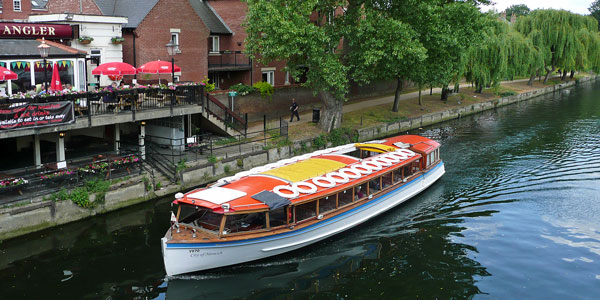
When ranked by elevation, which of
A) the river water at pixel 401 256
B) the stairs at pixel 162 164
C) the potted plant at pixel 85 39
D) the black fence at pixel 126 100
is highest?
the potted plant at pixel 85 39

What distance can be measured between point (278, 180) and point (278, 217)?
1.86m

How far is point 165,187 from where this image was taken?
2655cm

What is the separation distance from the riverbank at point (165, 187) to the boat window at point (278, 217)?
8136 millimetres

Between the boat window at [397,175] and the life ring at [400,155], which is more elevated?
the life ring at [400,155]

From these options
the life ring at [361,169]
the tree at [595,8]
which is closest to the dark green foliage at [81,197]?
the life ring at [361,169]

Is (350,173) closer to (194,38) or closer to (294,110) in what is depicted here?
(294,110)

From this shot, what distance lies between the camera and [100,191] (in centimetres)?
2378

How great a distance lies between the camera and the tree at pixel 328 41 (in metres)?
32.6

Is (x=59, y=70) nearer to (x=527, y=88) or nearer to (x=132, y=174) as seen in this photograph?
(x=132, y=174)

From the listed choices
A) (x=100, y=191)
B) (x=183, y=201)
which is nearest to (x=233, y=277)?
(x=183, y=201)

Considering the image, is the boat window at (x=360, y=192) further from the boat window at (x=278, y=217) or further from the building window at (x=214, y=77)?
the building window at (x=214, y=77)

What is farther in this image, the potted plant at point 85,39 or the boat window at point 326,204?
the potted plant at point 85,39

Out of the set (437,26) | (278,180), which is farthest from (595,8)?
(278,180)

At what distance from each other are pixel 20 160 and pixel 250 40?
15565 millimetres
